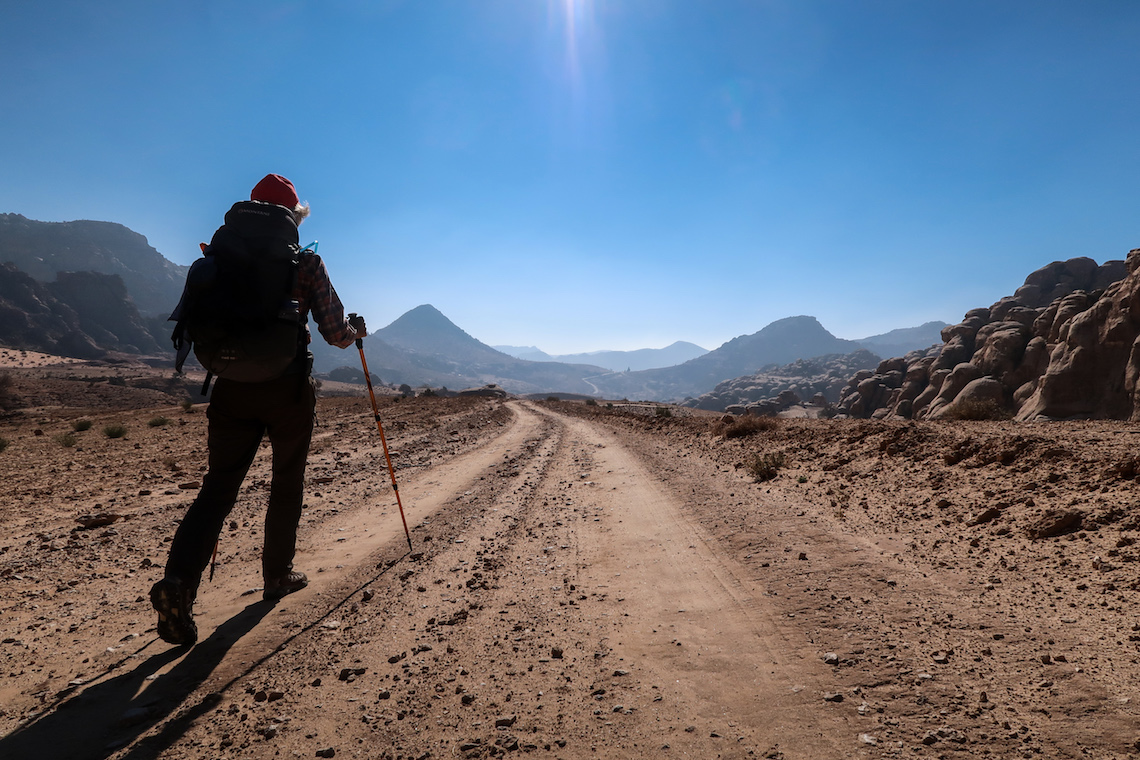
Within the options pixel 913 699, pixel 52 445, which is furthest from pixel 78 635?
pixel 52 445

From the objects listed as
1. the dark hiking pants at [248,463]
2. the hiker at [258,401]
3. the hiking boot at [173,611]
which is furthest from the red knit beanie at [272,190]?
the hiking boot at [173,611]

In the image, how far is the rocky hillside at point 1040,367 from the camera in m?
21.7

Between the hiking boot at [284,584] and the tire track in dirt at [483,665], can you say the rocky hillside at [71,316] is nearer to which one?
the hiking boot at [284,584]

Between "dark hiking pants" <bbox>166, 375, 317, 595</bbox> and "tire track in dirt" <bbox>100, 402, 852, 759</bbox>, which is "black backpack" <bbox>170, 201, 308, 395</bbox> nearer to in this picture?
"dark hiking pants" <bbox>166, 375, 317, 595</bbox>

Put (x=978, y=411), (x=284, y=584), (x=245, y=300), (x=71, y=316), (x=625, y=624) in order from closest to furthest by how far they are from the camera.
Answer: (x=245, y=300)
(x=625, y=624)
(x=284, y=584)
(x=978, y=411)
(x=71, y=316)

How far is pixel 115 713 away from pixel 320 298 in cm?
296

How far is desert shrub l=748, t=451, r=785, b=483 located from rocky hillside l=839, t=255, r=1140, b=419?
1016 cm

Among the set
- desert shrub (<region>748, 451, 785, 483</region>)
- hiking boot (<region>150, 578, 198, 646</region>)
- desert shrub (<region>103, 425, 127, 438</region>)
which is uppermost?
desert shrub (<region>103, 425, 127, 438</region>)

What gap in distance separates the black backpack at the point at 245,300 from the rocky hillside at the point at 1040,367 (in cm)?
1861

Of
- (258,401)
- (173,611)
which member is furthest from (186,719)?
(258,401)

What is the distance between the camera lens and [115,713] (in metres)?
2.73

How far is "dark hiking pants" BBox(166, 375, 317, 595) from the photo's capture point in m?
3.50

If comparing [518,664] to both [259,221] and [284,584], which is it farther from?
[259,221]

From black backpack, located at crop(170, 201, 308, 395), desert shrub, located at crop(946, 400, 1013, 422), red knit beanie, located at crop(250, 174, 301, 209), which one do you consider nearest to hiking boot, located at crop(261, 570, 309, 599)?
black backpack, located at crop(170, 201, 308, 395)
